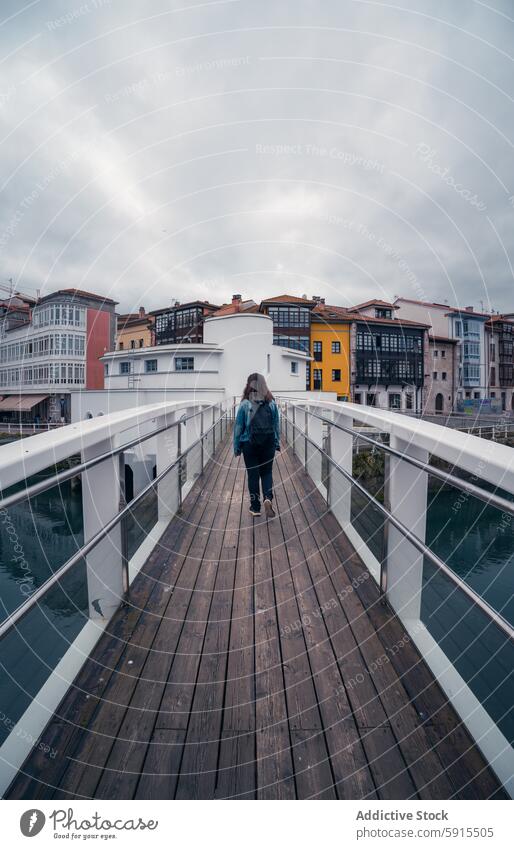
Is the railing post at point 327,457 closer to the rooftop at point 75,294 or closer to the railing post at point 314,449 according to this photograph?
the railing post at point 314,449

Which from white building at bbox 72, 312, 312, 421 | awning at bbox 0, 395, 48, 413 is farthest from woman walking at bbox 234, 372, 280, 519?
awning at bbox 0, 395, 48, 413

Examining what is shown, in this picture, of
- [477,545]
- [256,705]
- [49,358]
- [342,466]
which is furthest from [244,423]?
[49,358]

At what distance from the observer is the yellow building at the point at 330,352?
37812mm

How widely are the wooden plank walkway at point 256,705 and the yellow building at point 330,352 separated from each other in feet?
118

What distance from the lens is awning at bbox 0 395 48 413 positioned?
109 feet

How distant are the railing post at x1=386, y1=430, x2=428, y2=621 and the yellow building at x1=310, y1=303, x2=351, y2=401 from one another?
36.0 m

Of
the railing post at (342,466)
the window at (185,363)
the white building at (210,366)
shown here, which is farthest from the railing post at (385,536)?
the window at (185,363)

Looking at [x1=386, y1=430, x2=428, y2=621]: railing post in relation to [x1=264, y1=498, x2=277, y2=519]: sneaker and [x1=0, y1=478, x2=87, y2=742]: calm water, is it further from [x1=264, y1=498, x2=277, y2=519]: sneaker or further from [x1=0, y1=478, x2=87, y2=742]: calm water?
[x1=264, y1=498, x2=277, y2=519]: sneaker

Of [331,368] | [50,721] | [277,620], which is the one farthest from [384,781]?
[331,368]

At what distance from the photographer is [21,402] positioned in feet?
111

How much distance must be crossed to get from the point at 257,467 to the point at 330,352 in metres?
35.8

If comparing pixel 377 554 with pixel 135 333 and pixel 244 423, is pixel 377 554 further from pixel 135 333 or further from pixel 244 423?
pixel 135 333

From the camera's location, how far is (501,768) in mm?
1214

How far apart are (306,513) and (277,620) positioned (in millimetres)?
1818
